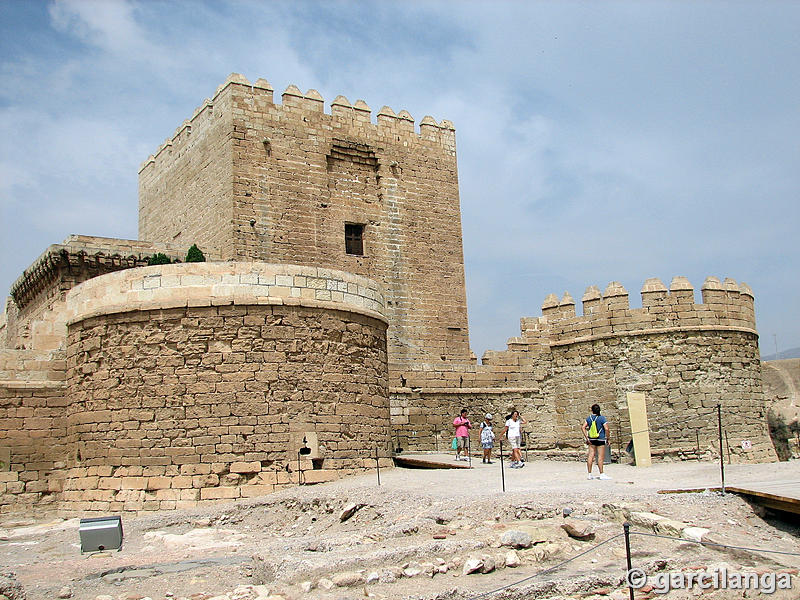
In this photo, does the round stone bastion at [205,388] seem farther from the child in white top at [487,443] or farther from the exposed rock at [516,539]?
the exposed rock at [516,539]

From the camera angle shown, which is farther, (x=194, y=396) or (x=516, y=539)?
(x=194, y=396)

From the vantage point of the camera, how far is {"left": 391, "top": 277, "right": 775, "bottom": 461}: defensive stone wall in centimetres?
1566

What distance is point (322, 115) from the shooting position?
20078 mm

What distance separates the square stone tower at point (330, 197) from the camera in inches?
734

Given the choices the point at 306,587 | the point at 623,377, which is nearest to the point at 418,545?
the point at 306,587

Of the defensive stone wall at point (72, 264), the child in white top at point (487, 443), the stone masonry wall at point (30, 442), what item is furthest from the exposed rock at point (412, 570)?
the defensive stone wall at point (72, 264)

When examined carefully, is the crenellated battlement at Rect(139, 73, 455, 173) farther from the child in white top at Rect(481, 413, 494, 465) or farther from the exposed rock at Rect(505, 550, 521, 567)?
the exposed rock at Rect(505, 550, 521, 567)

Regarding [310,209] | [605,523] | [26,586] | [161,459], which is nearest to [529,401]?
[310,209]

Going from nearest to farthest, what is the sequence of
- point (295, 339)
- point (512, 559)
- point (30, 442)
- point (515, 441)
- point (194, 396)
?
1. point (512, 559)
2. point (194, 396)
3. point (295, 339)
4. point (30, 442)
5. point (515, 441)

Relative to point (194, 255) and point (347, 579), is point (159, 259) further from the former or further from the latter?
point (347, 579)

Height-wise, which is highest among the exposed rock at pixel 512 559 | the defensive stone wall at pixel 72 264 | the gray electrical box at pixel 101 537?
the defensive stone wall at pixel 72 264

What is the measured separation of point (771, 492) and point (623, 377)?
310 inches

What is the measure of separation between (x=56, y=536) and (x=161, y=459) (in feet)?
5.44

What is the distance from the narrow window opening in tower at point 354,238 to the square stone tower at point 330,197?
2 centimetres
